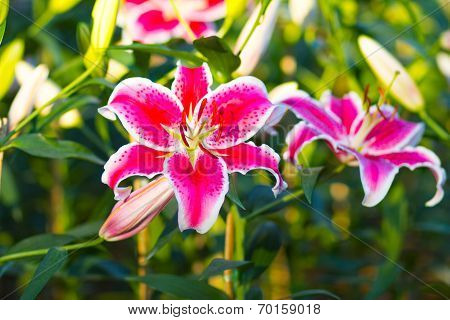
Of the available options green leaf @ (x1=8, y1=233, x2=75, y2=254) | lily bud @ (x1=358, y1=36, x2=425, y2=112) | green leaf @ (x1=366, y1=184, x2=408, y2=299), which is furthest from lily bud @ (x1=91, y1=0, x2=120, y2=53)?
green leaf @ (x1=366, y1=184, x2=408, y2=299)

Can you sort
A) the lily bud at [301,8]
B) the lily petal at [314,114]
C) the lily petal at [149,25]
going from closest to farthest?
the lily petal at [314,114] < the lily petal at [149,25] < the lily bud at [301,8]

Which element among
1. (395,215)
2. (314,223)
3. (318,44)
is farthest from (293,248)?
(318,44)

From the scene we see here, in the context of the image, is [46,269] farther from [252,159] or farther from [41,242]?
[252,159]

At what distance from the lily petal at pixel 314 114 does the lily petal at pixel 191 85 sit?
4.0 inches

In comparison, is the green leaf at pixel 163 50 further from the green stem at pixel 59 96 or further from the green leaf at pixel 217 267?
the green leaf at pixel 217 267

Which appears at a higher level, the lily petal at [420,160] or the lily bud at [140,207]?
the lily petal at [420,160]

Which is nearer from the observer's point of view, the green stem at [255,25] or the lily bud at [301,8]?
the green stem at [255,25]

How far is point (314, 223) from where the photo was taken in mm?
1158

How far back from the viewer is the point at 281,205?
770 mm

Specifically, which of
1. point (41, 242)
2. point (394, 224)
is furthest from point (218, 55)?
point (394, 224)

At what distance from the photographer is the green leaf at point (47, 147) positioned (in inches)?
26.9

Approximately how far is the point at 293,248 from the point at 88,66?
55cm

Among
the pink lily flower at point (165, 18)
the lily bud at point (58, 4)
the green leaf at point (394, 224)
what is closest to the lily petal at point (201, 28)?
the pink lily flower at point (165, 18)

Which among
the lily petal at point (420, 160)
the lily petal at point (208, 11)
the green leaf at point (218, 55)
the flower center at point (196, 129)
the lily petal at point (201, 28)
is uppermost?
the lily petal at point (208, 11)
